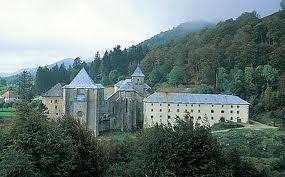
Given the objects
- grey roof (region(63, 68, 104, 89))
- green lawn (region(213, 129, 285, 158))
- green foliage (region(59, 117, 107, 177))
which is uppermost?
grey roof (region(63, 68, 104, 89))

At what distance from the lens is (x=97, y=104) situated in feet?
181

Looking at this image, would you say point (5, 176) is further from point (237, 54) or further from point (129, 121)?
point (237, 54)

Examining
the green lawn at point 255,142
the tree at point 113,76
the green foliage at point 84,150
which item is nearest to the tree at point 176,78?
the tree at point 113,76

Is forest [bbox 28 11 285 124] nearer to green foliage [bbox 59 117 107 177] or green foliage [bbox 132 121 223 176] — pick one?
green foliage [bbox 59 117 107 177]

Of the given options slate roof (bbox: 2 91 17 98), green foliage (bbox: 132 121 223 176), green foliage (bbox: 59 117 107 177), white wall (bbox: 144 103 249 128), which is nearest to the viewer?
green foliage (bbox: 132 121 223 176)

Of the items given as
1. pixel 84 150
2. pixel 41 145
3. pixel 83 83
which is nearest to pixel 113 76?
pixel 83 83

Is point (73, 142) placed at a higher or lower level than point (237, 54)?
lower

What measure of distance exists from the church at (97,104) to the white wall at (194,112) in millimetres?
2273

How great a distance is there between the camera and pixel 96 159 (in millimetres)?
28125

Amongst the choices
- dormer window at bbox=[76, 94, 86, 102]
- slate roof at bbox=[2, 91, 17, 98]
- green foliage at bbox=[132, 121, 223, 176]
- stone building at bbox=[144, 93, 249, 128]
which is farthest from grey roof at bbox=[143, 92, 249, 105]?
slate roof at bbox=[2, 91, 17, 98]

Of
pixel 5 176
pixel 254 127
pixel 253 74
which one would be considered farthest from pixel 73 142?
pixel 253 74

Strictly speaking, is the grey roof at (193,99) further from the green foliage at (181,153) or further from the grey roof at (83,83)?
the green foliage at (181,153)

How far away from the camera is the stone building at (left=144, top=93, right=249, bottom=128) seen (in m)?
56.5

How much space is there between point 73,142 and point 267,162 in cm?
1617
